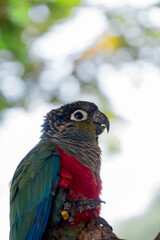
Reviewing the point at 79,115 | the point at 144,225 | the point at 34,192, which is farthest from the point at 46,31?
the point at 144,225

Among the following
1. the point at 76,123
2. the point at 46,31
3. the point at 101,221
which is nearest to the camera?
the point at 101,221

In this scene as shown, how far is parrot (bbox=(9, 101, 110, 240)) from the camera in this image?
4266 millimetres

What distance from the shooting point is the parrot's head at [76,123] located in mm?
5535

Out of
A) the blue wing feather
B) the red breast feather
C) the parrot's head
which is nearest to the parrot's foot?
the red breast feather

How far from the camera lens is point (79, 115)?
5.63m

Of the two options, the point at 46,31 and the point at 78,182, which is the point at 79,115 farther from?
the point at 46,31

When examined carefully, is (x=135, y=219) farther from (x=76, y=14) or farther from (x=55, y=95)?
(x=76, y=14)

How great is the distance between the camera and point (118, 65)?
8.77 m

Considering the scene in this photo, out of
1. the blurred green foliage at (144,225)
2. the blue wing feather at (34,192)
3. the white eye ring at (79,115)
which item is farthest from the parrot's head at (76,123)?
the blurred green foliage at (144,225)

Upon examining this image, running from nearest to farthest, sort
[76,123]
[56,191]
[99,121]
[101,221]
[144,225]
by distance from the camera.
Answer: [101,221] → [56,191] → [76,123] → [99,121] → [144,225]

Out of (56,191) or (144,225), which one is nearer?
(56,191)

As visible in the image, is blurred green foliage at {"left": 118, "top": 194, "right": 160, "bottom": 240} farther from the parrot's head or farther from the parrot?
the parrot

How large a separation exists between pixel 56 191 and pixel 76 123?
1.36m

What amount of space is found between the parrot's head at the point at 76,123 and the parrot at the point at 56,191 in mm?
162
